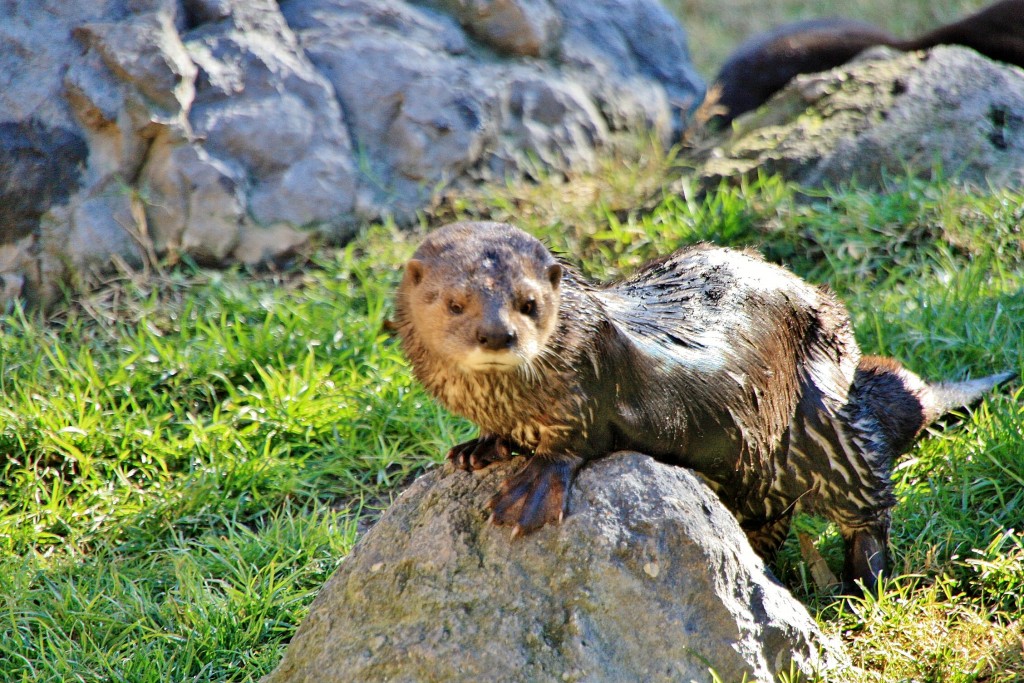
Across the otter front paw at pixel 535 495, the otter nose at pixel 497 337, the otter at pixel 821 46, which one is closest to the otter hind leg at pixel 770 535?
the otter front paw at pixel 535 495

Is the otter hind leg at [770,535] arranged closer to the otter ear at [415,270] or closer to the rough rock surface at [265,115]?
the otter ear at [415,270]

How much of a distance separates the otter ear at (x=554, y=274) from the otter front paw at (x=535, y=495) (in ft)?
1.28

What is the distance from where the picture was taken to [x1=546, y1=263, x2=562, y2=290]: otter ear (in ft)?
7.62

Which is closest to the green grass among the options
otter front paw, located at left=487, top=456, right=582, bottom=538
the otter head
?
otter front paw, located at left=487, top=456, right=582, bottom=538

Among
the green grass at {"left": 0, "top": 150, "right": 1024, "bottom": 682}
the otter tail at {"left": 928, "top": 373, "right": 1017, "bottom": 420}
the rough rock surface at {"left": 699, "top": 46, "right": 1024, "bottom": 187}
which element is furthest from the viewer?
the rough rock surface at {"left": 699, "top": 46, "right": 1024, "bottom": 187}

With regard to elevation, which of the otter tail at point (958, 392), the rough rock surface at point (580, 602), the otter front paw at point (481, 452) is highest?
the otter front paw at point (481, 452)

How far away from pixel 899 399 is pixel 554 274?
134cm

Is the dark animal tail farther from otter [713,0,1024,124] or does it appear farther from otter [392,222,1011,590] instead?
otter [713,0,1024,124]

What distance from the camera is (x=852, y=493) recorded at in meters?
Result: 2.91

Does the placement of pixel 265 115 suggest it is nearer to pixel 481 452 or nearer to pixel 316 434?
pixel 316 434

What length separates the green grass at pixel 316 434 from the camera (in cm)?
Result: 287

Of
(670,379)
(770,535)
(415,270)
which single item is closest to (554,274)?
(415,270)

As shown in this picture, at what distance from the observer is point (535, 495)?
7.77 ft

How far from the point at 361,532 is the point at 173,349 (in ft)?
3.84
